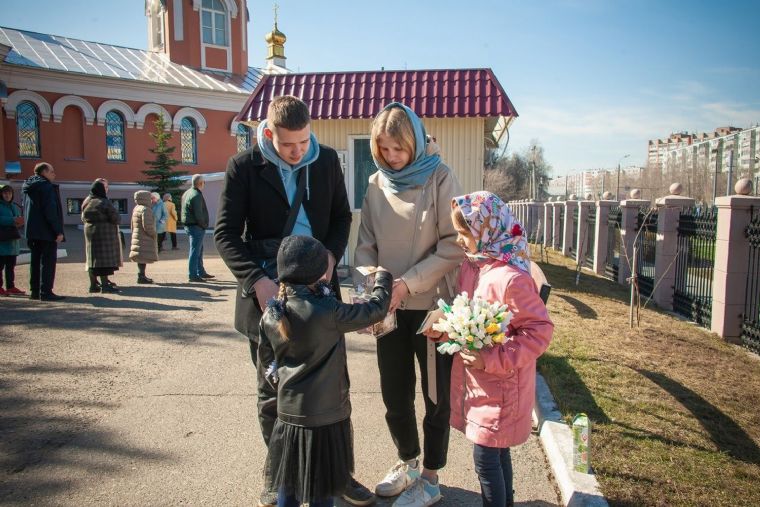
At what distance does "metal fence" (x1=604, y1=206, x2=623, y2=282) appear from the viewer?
12.4 meters

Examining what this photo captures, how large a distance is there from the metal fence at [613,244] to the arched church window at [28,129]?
2545 centimetres

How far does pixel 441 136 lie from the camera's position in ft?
33.4

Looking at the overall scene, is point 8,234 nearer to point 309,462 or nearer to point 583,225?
point 309,462

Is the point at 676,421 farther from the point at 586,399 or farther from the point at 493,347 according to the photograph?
the point at 493,347

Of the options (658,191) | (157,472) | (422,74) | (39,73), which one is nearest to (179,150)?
(39,73)

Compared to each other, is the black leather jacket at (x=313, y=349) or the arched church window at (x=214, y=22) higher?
the arched church window at (x=214, y=22)

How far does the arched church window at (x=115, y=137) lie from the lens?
27.4 metres

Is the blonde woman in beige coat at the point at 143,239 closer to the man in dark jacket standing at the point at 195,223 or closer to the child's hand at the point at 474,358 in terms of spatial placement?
the man in dark jacket standing at the point at 195,223

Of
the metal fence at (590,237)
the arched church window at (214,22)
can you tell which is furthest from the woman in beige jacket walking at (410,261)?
the arched church window at (214,22)

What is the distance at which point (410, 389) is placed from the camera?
308 centimetres

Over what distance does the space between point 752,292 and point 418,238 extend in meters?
5.99

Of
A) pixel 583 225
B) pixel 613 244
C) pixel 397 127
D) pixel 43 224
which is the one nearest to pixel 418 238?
pixel 397 127

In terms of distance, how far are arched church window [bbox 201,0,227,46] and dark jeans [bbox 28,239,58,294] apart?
84.6ft

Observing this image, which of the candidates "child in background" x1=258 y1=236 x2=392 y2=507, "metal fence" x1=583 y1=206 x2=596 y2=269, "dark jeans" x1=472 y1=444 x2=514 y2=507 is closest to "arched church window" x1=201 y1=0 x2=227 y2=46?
"metal fence" x1=583 y1=206 x2=596 y2=269
